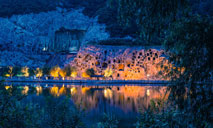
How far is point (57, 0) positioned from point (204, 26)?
236 ft

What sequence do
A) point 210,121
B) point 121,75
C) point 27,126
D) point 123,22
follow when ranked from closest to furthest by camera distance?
point 210,121 → point 123,22 → point 27,126 → point 121,75

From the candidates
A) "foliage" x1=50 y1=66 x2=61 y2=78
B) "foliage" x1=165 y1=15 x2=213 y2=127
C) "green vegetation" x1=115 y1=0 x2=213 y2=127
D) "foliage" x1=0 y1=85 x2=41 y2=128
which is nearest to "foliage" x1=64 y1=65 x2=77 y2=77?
"foliage" x1=50 y1=66 x2=61 y2=78

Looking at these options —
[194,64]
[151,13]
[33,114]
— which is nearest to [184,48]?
[194,64]

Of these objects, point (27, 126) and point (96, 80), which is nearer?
point (27, 126)

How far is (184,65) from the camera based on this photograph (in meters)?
5.35

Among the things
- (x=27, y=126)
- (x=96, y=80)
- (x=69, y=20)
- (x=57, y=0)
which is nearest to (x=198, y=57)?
(x=27, y=126)

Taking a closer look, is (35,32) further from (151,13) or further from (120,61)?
(151,13)

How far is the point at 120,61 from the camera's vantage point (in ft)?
155

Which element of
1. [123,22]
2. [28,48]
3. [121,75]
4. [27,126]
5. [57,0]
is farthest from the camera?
[57,0]

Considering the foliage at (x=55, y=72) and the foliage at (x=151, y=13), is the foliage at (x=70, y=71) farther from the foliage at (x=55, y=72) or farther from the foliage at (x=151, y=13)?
the foliage at (x=151, y=13)

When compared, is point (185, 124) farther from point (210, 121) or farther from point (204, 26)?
point (204, 26)

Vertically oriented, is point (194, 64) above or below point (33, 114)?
above

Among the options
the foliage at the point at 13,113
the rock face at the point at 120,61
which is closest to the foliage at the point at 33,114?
the foliage at the point at 13,113

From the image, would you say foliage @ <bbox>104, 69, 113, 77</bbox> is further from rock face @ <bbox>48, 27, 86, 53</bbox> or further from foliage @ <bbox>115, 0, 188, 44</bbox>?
foliage @ <bbox>115, 0, 188, 44</bbox>
